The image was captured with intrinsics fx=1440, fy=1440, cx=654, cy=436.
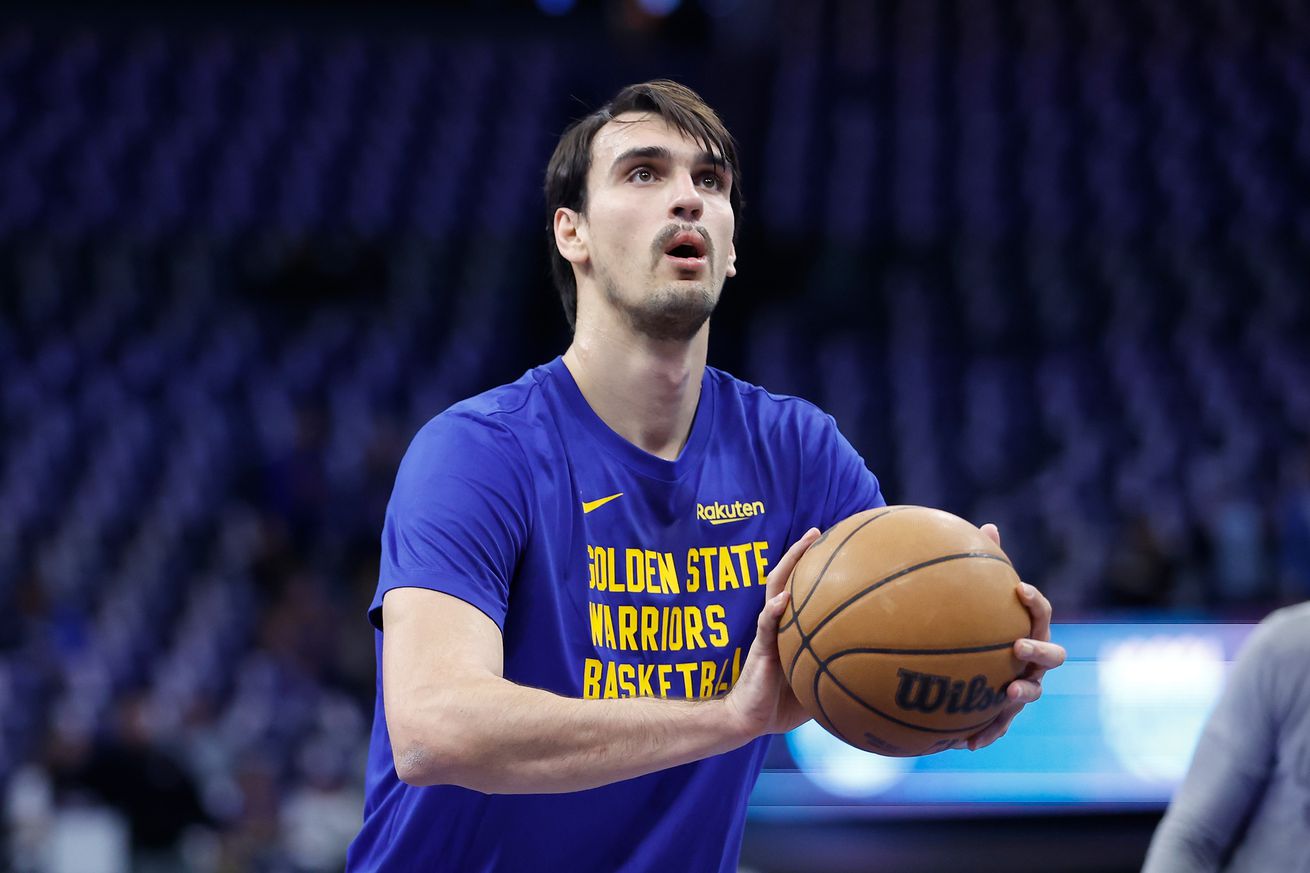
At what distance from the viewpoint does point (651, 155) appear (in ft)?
9.40

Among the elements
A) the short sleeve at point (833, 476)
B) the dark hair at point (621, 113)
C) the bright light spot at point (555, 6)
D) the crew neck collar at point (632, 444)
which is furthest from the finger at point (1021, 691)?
the bright light spot at point (555, 6)

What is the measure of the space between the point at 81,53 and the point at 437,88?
4284 mm

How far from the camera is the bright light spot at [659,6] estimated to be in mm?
19828

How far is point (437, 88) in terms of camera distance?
689 inches

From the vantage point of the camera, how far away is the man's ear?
2.97 metres

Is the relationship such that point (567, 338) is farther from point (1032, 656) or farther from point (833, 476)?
point (1032, 656)

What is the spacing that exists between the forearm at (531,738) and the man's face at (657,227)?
2.69ft

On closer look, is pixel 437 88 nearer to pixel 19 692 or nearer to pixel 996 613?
pixel 19 692

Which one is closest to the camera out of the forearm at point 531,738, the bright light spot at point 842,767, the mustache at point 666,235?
the forearm at point 531,738

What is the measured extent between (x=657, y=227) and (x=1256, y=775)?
1.50 meters

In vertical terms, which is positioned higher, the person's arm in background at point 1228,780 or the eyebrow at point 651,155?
the eyebrow at point 651,155

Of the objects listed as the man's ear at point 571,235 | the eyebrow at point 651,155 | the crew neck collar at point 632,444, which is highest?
the eyebrow at point 651,155

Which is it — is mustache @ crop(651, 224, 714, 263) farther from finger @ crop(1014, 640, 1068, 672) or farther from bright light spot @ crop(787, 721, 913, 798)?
bright light spot @ crop(787, 721, 913, 798)

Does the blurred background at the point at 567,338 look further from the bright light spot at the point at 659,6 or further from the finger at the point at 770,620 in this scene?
the finger at the point at 770,620
